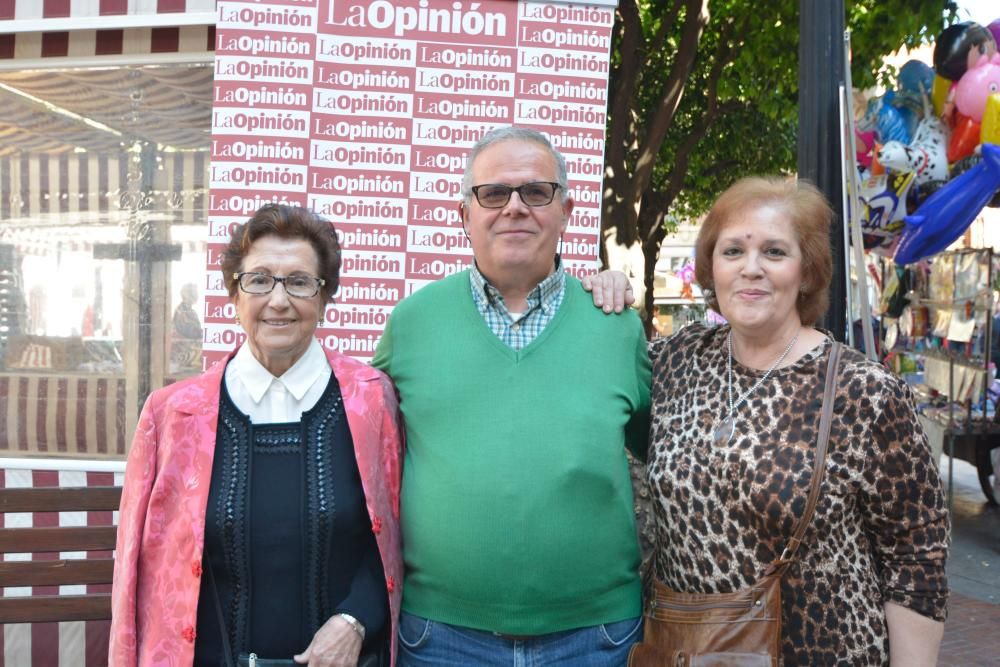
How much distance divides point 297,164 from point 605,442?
97.2 inches

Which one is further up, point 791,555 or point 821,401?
point 821,401

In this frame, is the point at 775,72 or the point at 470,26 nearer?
the point at 470,26

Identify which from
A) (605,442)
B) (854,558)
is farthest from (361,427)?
(854,558)

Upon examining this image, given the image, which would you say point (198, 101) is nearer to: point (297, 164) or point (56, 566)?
point (297, 164)

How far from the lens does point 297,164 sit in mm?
4043

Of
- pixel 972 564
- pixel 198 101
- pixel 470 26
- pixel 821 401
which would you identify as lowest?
pixel 972 564

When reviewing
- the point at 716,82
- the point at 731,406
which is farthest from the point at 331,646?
the point at 716,82

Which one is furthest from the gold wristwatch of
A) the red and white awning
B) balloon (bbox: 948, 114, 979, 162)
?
balloon (bbox: 948, 114, 979, 162)

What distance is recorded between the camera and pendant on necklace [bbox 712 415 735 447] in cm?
207

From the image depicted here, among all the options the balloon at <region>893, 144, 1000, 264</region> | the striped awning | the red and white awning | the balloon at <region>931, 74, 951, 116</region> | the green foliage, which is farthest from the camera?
the green foliage

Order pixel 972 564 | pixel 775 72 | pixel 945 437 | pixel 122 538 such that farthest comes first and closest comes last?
1. pixel 775 72
2. pixel 945 437
3. pixel 972 564
4. pixel 122 538

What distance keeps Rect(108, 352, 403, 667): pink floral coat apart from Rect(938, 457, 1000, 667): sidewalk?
4.37 m

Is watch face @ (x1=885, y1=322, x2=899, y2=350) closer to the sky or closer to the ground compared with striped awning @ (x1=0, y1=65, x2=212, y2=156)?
closer to the ground

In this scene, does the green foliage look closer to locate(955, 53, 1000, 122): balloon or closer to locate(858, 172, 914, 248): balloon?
locate(955, 53, 1000, 122): balloon
